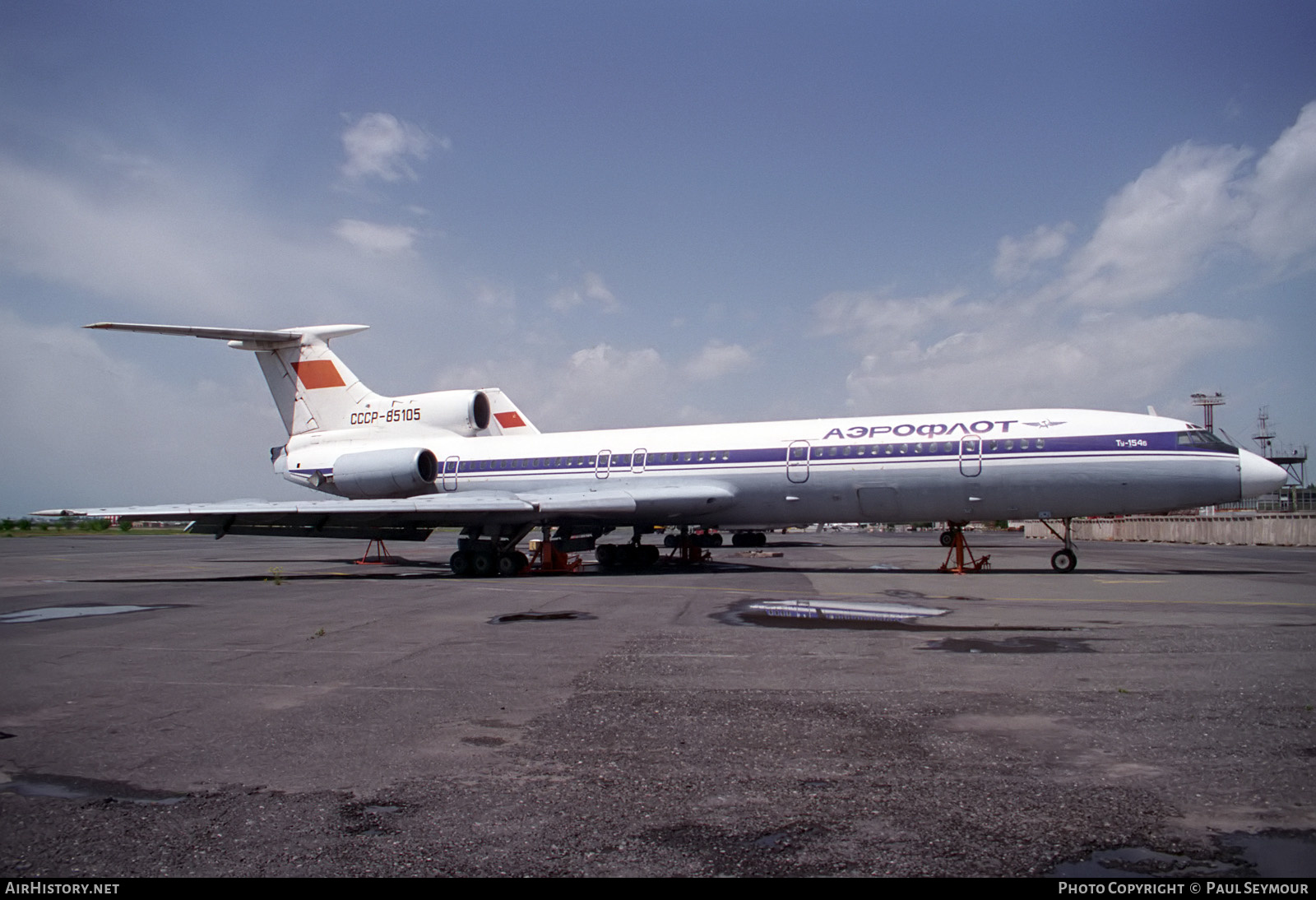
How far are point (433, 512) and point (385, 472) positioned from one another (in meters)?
4.47

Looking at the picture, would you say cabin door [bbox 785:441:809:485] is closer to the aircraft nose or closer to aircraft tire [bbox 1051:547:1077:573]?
aircraft tire [bbox 1051:547:1077:573]

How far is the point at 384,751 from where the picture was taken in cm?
502

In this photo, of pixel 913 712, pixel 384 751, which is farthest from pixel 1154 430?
pixel 384 751

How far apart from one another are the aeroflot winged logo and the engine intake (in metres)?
3.15

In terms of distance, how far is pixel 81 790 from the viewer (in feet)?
14.3

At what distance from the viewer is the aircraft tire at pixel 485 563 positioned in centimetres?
2092

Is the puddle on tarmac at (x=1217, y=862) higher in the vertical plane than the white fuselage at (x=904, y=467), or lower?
lower

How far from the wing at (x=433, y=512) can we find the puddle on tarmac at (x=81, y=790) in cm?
1539

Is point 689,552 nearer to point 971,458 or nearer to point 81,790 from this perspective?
point 971,458

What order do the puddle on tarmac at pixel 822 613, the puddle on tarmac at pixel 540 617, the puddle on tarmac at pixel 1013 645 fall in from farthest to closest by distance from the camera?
the puddle on tarmac at pixel 540 617, the puddle on tarmac at pixel 822 613, the puddle on tarmac at pixel 1013 645

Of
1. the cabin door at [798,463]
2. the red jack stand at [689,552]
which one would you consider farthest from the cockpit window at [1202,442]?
the red jack stand at [689,552]

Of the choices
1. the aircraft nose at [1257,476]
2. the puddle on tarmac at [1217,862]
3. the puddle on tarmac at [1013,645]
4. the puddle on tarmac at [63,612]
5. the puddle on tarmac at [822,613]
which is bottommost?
the puddle on tarmac at [63,612]

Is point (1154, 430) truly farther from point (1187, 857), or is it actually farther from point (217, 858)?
point (217, 858)

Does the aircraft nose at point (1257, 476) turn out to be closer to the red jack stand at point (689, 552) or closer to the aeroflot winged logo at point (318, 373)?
the red jack stand at point (689, 552)
